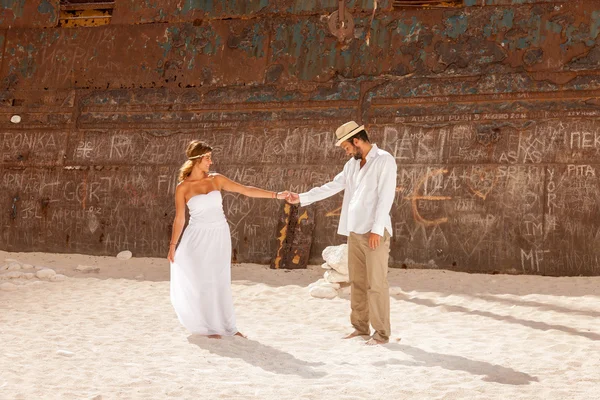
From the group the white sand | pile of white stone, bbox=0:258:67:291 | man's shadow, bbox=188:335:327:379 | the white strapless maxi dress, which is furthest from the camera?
pile of white stone, bbox=0:258:67:291

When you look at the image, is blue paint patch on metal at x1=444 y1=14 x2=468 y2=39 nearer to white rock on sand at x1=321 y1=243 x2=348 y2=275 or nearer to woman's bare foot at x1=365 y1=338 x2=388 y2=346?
white rock on sand at x1=321 y1=243 x2=348 y2=275

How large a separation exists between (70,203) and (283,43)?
4469mm

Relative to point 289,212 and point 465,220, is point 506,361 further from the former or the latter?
point 289,212

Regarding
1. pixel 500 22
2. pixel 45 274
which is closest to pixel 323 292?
pixel 45 274

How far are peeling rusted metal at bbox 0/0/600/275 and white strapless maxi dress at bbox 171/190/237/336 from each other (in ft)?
15.7

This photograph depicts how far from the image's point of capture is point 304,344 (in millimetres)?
6273

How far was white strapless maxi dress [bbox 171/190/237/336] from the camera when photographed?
20.7ft

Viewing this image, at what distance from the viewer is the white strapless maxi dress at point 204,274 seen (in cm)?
630

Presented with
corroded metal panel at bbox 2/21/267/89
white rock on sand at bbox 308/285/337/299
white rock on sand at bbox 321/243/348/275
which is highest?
corroded metal panel at bbox 2/21/267/89

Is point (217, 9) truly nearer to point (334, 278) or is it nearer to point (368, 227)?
point (334, 278)

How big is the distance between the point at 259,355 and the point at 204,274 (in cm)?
97

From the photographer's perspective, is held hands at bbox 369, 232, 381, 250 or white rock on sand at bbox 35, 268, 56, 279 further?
white rock on sand at bbox 35, 268, 56, 279

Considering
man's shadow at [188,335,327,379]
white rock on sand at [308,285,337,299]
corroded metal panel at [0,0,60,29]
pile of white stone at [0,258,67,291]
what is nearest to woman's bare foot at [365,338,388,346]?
man's shadow at [188,335,327,379]

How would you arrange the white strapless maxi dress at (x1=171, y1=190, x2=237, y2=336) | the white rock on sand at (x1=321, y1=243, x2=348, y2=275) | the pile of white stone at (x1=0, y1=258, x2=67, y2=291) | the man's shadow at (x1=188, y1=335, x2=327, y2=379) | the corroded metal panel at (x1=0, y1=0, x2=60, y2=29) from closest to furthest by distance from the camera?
the man's shadow at (x1=188, y1=335, x2=327, y2=379) → the white strapless maxi dress at (x1=171, y1=190, x2=237, y2=336) → the white rock on sand at (x1=321, y1=243, x2=348, y2=275) → the pile of white stone at (x1=0, y1=258, x2=67, y2=291) → the corroded metal panel at (x1=0, y1=0, x2=60, y2=29)
